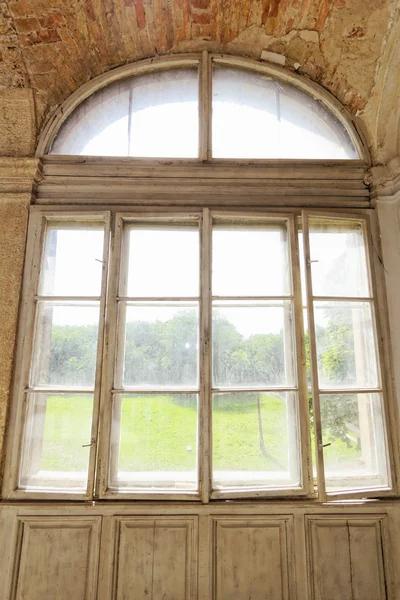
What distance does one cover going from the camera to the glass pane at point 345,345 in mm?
2094

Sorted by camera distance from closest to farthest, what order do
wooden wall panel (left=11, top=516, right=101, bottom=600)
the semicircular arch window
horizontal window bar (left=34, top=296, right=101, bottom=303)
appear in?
wooden wall panel (left=11, top=516, right=101, bottom=600), horizontal window bar (left=34, top=296, right=101, bottom=303), the semicircular arch window

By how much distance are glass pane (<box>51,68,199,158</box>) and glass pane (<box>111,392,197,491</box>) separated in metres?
1.66

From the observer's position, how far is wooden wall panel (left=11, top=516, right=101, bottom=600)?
6.02 feet

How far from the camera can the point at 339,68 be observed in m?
2.37

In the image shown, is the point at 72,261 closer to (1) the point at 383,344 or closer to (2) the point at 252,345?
(2) the point at 252,345

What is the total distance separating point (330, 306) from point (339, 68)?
1659 mm

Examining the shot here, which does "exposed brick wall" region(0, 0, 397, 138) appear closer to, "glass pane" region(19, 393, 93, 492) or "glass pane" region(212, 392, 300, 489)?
"glass pane" region(19, 393, 93, 492)

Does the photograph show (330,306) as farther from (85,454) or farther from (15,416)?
(15,416)

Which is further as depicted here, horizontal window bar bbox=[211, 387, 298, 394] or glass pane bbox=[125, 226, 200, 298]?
glass pane bbox=[125, 226, 200, 298]

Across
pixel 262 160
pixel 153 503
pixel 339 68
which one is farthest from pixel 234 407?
pixel 339 68

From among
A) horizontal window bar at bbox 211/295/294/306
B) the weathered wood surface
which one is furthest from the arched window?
the weathered wood surface

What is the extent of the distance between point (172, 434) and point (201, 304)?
2.60ft

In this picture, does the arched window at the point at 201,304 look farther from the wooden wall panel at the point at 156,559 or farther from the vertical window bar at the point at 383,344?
the wooden wall panel at the point at 156,559

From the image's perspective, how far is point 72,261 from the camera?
7.36ft
